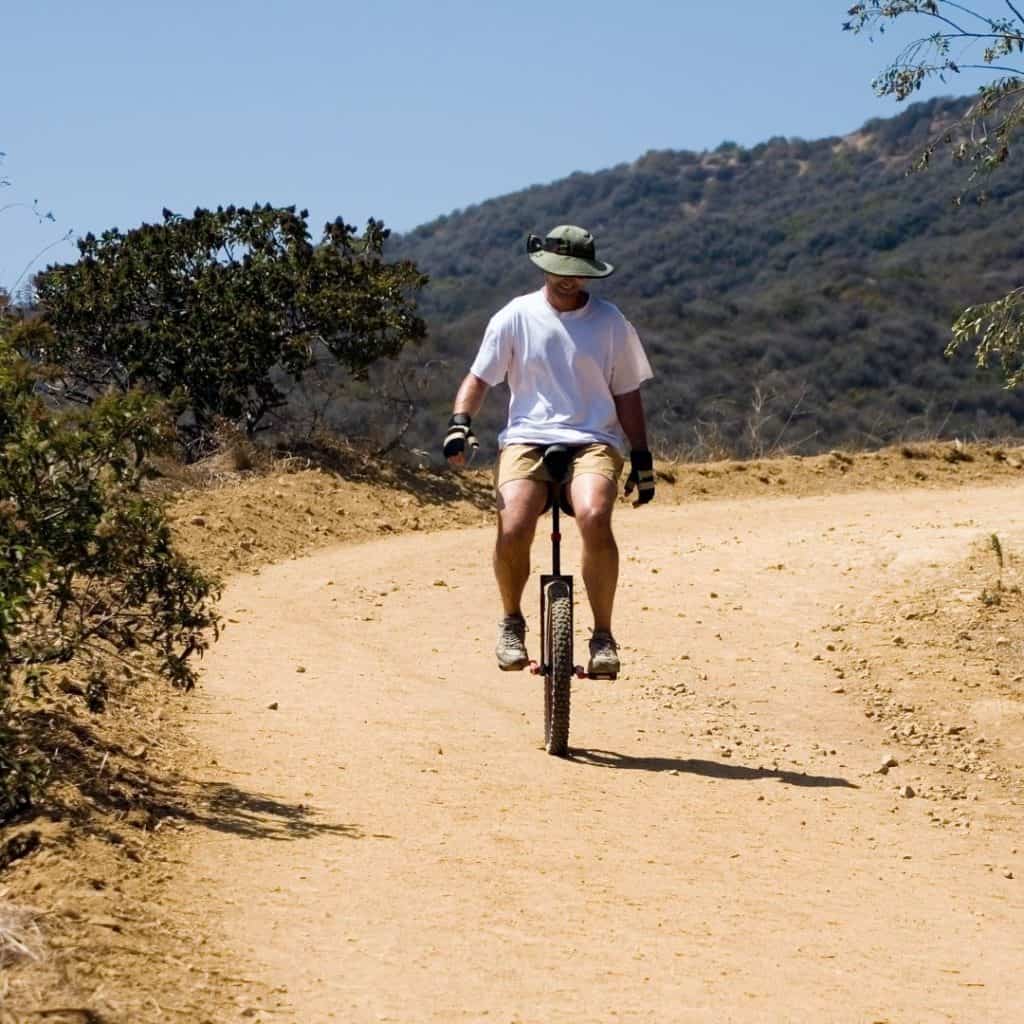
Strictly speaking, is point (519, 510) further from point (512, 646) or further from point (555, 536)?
point (512, 646)

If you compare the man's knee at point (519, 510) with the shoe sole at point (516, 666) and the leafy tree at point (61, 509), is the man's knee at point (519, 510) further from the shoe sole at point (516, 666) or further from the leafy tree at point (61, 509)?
the leafy tree at point (61, 509)

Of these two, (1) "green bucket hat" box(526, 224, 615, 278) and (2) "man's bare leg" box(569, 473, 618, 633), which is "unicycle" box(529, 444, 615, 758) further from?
(1) "green bucket hat" box(526, 224, 615, 278)

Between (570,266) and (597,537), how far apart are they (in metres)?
1.12

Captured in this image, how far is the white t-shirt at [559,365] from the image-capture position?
758 cm

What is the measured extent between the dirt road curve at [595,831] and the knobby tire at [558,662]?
0.48ft

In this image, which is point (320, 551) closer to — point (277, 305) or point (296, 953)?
point (277, 305)

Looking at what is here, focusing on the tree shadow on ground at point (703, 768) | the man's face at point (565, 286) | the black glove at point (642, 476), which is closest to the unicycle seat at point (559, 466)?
the black glove at point (642, 476)

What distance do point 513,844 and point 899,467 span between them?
489 inches

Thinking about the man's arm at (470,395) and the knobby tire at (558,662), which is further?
the man's arm at (470,395)

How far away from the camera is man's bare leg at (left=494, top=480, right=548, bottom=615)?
24.7ft

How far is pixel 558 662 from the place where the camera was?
738 centimetres

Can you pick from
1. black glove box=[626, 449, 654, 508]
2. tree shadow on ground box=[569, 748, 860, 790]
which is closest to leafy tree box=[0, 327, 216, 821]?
tree shadow on ground box=[569, 748, 860, 790]

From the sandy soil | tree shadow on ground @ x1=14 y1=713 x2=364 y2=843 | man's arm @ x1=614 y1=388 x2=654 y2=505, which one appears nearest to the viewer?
the sandy soil

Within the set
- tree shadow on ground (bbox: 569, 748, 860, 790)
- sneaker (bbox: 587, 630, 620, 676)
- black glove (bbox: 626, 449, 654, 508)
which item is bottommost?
tree shadow on ground (bbox: 569, 748, 860, 790)
